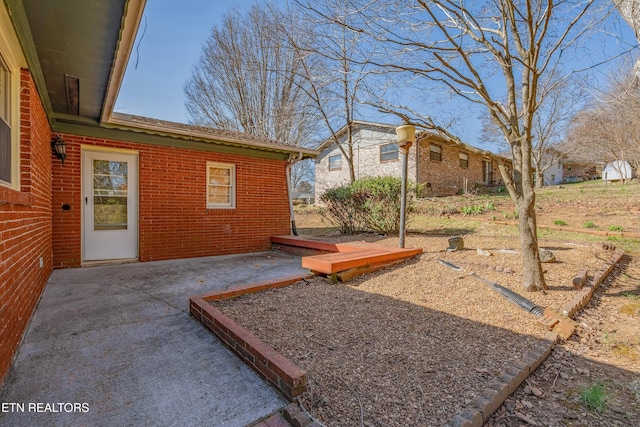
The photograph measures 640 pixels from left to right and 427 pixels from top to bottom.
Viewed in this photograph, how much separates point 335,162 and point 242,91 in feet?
22.4

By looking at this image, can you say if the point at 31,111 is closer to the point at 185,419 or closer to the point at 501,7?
the point at 185,419

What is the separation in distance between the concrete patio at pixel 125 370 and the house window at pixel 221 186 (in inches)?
128

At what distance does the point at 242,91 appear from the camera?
18.3m

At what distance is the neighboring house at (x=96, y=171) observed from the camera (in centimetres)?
250

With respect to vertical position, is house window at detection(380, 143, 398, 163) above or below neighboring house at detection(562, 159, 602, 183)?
below

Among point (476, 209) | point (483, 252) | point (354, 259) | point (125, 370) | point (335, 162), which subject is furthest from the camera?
point (335, 162)

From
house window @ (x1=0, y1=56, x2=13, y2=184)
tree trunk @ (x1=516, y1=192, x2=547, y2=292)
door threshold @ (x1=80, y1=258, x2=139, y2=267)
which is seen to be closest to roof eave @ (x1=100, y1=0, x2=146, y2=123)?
house window @ (x1=0, y1=56, x2=13, y2=184)

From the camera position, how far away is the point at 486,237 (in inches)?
279

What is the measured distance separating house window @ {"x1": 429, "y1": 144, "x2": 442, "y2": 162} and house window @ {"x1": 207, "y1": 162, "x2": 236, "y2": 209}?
1223 cm

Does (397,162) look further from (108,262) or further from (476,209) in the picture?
(108,262)

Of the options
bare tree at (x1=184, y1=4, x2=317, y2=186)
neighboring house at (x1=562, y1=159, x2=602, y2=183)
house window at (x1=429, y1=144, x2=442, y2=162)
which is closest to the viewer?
house window at (x1=429, y1=144, x2=442, y2=162)

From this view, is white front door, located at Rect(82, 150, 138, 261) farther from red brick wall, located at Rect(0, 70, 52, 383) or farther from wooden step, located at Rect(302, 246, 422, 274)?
wooden step, located at Rect(302, 246, 422, 274)

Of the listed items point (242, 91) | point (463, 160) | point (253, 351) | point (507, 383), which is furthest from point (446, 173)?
point (253, 351)

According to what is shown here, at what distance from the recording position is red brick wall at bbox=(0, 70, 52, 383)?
2129 millimetres
